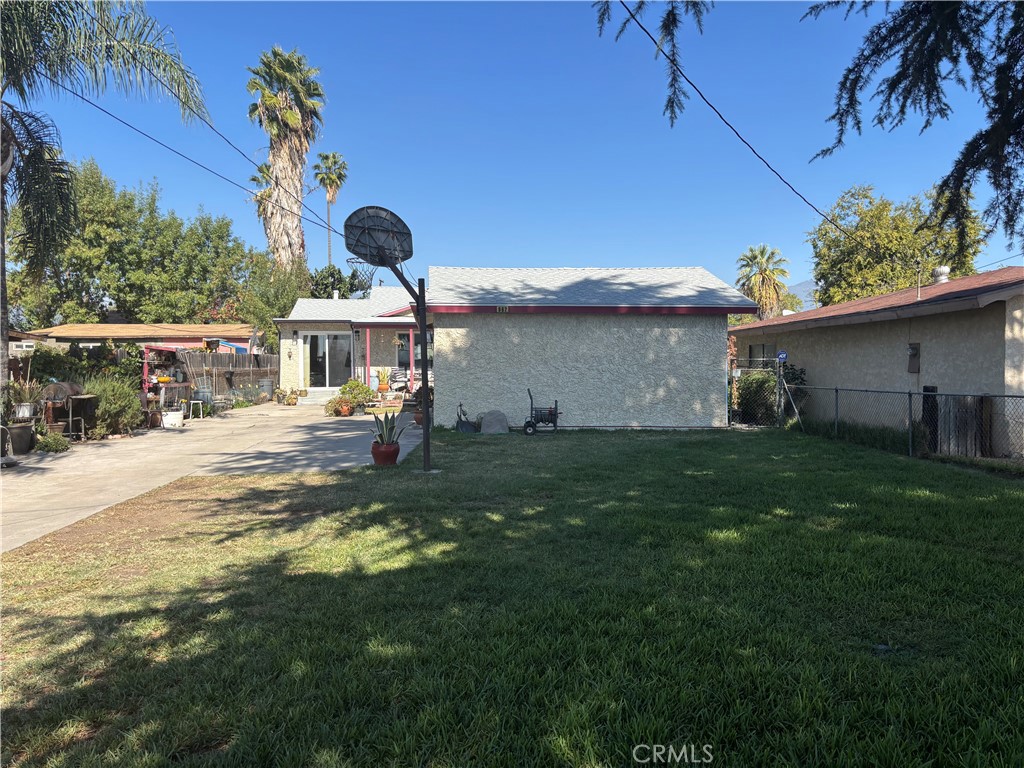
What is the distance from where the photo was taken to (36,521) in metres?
5.68

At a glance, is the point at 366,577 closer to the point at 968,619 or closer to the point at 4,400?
the point at 968,619

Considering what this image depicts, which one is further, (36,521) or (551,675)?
(36,521)

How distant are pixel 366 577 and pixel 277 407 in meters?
17.5

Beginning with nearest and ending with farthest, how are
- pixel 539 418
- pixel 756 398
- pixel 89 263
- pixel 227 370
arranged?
pixel 539 418 → pixel 756 398 → pixel 227 370 → pixel 89 263

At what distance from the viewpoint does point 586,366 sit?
13.2 metres

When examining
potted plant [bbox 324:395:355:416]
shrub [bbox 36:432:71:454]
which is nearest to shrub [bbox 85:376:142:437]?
shrub [bbox 36:432:71:454]

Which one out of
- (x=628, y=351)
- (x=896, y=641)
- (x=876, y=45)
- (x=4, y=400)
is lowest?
(x=896, y=641)

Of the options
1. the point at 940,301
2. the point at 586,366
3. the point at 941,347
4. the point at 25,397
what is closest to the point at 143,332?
the point at 25,397

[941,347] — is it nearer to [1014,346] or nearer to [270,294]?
[1014,346]

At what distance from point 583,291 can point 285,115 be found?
948 inches

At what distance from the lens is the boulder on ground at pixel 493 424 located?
12391 mm

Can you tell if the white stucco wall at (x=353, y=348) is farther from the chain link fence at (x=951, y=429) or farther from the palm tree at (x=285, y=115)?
the chain link fence at (x=951, y=429)

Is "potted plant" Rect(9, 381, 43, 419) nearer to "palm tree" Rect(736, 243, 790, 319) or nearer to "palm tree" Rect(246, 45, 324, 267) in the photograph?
"palm tree" Rect(246, 45, 324, 267)

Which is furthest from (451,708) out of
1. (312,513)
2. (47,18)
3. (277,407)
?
(277,407)
